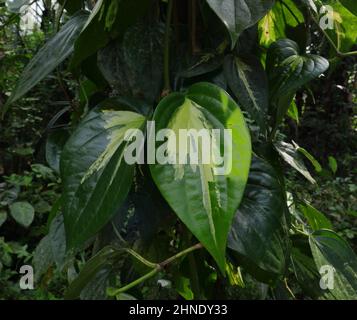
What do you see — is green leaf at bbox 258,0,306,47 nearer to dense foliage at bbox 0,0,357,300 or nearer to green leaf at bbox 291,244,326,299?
dense foliage at bbox 0,0,357,300

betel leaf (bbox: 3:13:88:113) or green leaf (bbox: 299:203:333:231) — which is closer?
betel leaf (bbox: 3:13:88:113)

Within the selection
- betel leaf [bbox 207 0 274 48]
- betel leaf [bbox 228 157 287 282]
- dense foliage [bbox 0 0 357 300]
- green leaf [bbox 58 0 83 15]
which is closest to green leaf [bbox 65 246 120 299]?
dense foliage [bbox 0 0 357 300]

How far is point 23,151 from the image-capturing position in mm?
1884

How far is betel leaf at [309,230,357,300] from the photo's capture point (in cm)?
48

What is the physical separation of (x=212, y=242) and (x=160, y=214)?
5.9 inches

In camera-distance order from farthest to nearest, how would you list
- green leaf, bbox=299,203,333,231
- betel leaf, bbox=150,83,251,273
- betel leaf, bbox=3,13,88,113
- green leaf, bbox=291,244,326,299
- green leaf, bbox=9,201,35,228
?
1. green leaf, bbox=9,201,35,228
2. green leaf, bbox=299,203,333,231
3. green leaf, bbox=291,244,326,299
4. betel leaf, bbox=3,13,88,113
5. betel leaf, bbox=150,83,251,273

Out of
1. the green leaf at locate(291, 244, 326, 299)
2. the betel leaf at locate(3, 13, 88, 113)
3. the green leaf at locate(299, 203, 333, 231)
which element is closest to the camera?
the betel leaf at locate(3, 13, 88, 113)

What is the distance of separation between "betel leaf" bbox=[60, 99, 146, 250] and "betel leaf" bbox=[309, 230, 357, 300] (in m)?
0.24

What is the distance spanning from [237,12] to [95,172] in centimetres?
16

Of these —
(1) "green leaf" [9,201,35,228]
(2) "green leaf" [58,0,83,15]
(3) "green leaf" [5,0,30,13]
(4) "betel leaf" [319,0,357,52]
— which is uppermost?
(3) "green leaf" [5,0,30,13]

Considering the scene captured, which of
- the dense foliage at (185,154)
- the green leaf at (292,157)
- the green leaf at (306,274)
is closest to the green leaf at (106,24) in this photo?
the dense foliage at (185,154)
